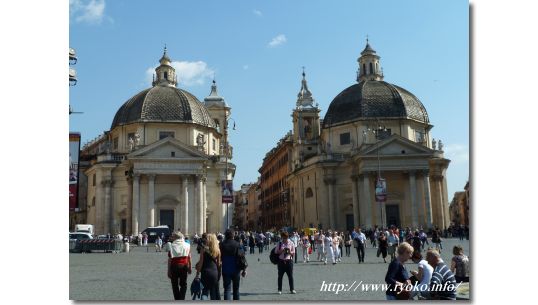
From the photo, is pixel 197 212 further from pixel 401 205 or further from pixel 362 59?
pixel 362 59

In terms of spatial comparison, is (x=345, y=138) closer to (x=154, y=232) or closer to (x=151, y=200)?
(x=151, y=200)

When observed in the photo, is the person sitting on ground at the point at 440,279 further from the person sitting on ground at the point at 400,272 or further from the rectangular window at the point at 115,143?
the rectangular window at the point at 115,143

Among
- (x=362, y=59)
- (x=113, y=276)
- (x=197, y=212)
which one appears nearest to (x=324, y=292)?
(x=113, y=276)

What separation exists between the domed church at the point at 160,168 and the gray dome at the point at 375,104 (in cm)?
1283

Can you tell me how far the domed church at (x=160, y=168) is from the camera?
4619 cm

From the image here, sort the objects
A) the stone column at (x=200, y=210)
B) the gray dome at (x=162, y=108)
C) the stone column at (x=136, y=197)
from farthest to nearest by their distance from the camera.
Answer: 1. the gray dome at (x=162, y=108)
2. the stone column at (x=200, y=210)
3. the stone column at (x=136, y=197)

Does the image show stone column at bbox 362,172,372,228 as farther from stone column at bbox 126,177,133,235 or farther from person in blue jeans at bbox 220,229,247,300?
person in blue jeans at bbox 220,229,247,300

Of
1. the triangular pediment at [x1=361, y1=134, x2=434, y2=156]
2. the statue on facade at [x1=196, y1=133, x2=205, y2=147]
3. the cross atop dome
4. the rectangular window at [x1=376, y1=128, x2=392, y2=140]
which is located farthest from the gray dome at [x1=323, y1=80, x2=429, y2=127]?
the statue on facade at [x1=196, y1=133, x2=205, y2=147]

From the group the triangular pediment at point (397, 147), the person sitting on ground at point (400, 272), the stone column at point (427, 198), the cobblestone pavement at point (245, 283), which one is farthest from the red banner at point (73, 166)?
the stone column at point (427, 198)

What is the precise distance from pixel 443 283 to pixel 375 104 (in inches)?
1759

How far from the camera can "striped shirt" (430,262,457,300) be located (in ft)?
29.5

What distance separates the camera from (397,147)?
47312 mm

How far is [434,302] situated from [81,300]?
24.1 feet

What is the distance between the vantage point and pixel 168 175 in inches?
1844
